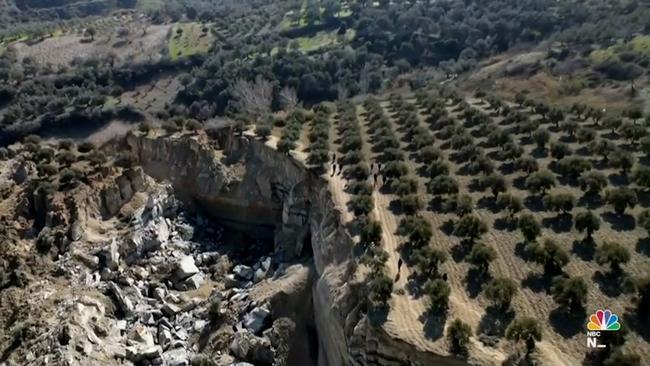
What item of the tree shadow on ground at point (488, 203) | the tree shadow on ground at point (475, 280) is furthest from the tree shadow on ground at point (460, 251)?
the tree shadow on ground at point (488, 203)

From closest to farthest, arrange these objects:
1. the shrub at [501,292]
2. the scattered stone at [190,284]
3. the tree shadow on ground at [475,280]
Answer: the shrub at [501,292]
the tree shadow on ground at [475,280]
the scattered stone at [190,284]

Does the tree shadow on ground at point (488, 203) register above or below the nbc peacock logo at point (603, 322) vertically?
below

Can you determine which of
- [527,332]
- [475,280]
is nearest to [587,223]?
[475,280]

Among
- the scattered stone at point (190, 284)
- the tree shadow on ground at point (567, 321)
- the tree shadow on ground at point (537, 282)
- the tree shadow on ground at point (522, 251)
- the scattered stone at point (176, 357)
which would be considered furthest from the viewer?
the scattered stone at point (190, 284)

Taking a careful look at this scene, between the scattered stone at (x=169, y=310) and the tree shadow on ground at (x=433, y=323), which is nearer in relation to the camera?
the tree shadow on ground at (x=433, y=323)

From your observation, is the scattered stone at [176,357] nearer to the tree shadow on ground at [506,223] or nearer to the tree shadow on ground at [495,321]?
the tree shadow on ground at [495,321]

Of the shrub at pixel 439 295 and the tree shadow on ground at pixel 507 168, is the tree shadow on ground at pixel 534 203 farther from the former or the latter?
the shrub at pixel 439 295

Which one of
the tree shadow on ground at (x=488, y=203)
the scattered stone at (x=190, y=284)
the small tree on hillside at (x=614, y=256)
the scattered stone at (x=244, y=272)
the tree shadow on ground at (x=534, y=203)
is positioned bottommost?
the scattered stone at (x=244, y=272)

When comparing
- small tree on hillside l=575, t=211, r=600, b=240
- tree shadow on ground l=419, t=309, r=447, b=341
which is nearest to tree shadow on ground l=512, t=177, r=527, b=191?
small tree on hillside l=575, t=211, r=600, b=240
